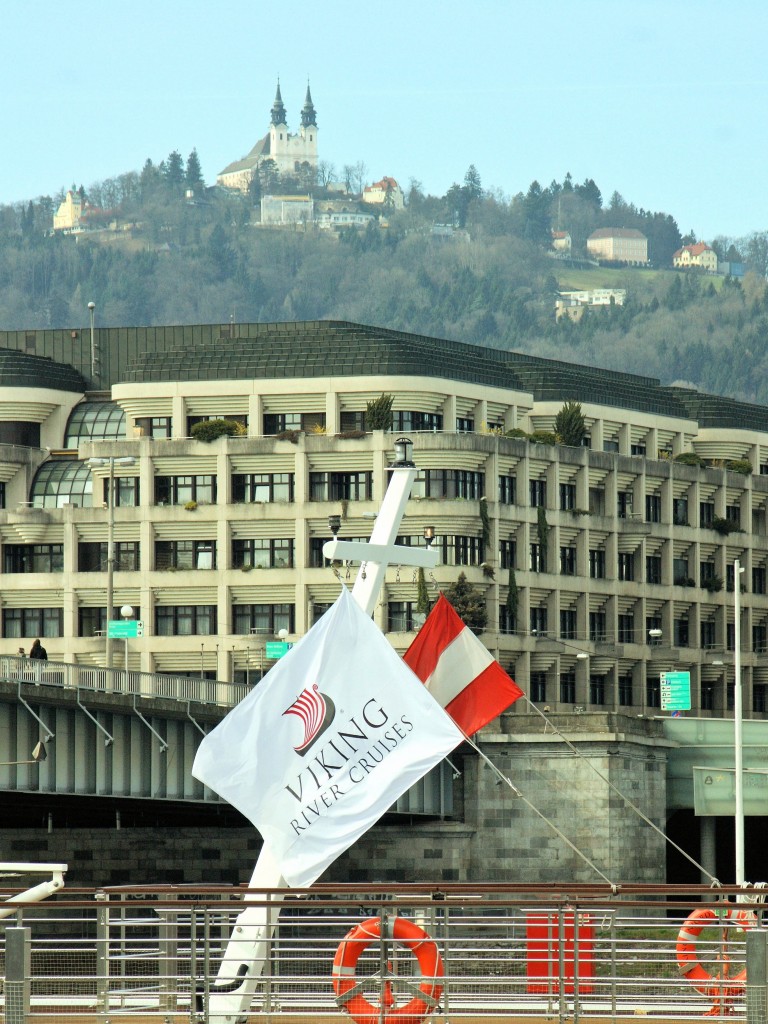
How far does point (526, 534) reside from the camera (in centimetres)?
14850

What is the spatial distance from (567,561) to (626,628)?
24.1 feet

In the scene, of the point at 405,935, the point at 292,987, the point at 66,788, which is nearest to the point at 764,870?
the point at 66,788

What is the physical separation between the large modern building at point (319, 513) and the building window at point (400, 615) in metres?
0.19

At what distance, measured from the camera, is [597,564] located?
156 m

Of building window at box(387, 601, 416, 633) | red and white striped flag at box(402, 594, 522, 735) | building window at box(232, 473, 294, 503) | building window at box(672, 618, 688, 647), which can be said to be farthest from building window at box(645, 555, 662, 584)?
red and white striped flag at box(402, 594, 522, 735)

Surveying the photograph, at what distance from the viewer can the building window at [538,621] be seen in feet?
483

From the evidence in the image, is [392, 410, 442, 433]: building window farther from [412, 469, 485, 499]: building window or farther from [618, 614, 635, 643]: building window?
[618, 614, 635, 643]: building window

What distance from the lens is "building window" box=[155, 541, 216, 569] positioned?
475 feet

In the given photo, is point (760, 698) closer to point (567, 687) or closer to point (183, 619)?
point (567, 687)

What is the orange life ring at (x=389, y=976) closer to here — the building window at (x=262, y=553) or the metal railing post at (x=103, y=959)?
the metal railing post at (x=103, y=959)

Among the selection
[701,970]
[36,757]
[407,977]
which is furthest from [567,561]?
[407,977]

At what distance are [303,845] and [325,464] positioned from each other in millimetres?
107879

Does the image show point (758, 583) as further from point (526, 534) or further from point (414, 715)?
point (414, 715)

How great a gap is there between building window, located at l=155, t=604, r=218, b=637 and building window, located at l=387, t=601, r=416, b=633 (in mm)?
11876
